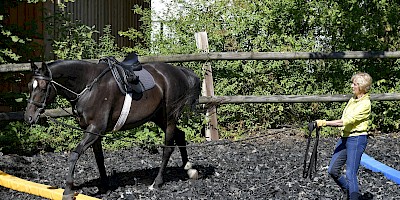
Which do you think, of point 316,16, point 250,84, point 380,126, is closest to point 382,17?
point 316,16

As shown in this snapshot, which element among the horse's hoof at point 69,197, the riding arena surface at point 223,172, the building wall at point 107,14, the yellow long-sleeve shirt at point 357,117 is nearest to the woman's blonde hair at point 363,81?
the yellow long-sleeve shirt at point 357,117

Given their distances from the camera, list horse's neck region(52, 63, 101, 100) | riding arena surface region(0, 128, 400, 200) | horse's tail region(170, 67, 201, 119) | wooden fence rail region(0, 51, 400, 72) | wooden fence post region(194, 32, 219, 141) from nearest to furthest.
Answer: horse's neck region(52, 63, 101, 100) < riding arena surface region(0, 128, 400, 200) < horse's tail region(170, 67, 201, 119) < wooden fence rail region(0, 51, 400, 72) < wooden fence post region(194, 32, 219, 141)

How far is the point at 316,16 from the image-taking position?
1104 centimetres

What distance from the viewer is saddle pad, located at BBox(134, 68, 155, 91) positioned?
23.0 feet

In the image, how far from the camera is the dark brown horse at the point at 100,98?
20.2 ft

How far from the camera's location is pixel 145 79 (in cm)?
705

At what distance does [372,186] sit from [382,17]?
5.04 meters

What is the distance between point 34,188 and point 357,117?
11.3 ft

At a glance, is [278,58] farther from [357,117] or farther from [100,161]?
[357,117]

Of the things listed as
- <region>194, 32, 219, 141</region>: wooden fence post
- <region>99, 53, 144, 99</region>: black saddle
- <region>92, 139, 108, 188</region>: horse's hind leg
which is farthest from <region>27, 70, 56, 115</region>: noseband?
<region>194, 32, 219, 141</region>: wooden fence post

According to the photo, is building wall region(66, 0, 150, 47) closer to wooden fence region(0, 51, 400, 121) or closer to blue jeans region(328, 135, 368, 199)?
wooden fence region(0, 51, 400, 121)

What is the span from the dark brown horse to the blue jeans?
2193 millimetres

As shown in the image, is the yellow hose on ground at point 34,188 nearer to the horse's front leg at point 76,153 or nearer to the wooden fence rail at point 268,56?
the horse's front leg at point 76,153

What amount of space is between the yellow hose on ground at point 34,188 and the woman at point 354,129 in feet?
8.23
